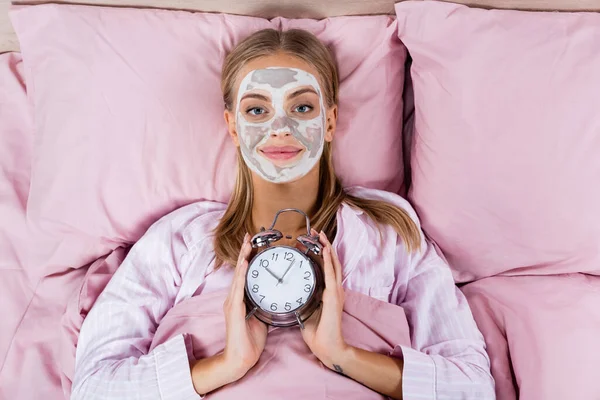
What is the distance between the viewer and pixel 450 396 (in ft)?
3.52

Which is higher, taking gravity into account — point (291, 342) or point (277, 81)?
point (277, 81)

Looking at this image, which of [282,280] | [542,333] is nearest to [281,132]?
[282,280]

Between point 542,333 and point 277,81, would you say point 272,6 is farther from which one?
point 542,333

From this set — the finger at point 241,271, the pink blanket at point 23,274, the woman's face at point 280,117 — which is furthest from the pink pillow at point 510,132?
the pink blanket at point 23,274

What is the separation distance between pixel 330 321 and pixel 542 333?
438 millimetres

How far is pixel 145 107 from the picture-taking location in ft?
4.24

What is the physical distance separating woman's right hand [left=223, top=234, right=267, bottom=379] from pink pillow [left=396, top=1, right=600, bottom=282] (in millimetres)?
492

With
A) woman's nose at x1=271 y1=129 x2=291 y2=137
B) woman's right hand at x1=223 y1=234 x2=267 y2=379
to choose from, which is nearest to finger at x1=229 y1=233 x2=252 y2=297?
woman's right hand at x1=223 y1=234 x2=267 y2=379

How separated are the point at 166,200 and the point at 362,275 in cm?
46

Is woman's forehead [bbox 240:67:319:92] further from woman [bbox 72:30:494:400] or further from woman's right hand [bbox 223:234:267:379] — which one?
woman's right hand [bbox 223:234:267:379]

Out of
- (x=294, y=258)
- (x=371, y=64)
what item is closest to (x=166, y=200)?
(x=294, y=258)

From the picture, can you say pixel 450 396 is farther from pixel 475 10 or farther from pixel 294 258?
pixel 475 10

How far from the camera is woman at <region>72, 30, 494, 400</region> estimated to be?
1.05 metres

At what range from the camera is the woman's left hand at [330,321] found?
1.03 m
